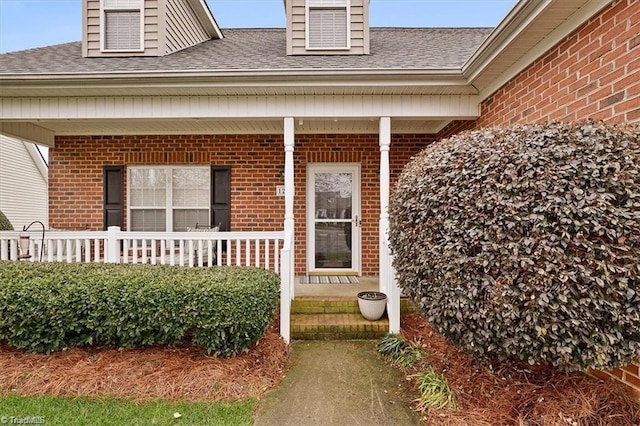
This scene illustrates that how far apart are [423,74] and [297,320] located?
3419mm

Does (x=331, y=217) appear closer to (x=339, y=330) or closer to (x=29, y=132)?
(x=339, y=330)

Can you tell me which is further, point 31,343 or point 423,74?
point 423,74

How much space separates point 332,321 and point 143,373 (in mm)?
2099

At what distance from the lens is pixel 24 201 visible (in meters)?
13.4

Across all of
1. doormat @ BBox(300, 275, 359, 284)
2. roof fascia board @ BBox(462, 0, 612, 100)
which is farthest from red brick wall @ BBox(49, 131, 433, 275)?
roof fascia board @ BBox(462, 0, 612, 100)

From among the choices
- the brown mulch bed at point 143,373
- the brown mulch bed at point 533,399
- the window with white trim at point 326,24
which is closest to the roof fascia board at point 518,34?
the window with white trim at point 326,24

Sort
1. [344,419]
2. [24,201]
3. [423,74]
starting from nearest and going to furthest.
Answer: [344,419]
[423,74]
[24,201]

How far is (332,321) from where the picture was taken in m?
4.32

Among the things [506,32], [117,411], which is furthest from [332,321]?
[506,32]

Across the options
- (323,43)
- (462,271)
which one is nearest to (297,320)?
(462,271)

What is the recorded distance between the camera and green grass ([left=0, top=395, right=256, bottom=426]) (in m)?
2.67

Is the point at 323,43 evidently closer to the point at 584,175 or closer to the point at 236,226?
the point at 236,226

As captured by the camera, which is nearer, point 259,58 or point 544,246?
point 544,246

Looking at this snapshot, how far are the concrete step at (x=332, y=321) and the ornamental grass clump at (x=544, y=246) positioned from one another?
171cm
